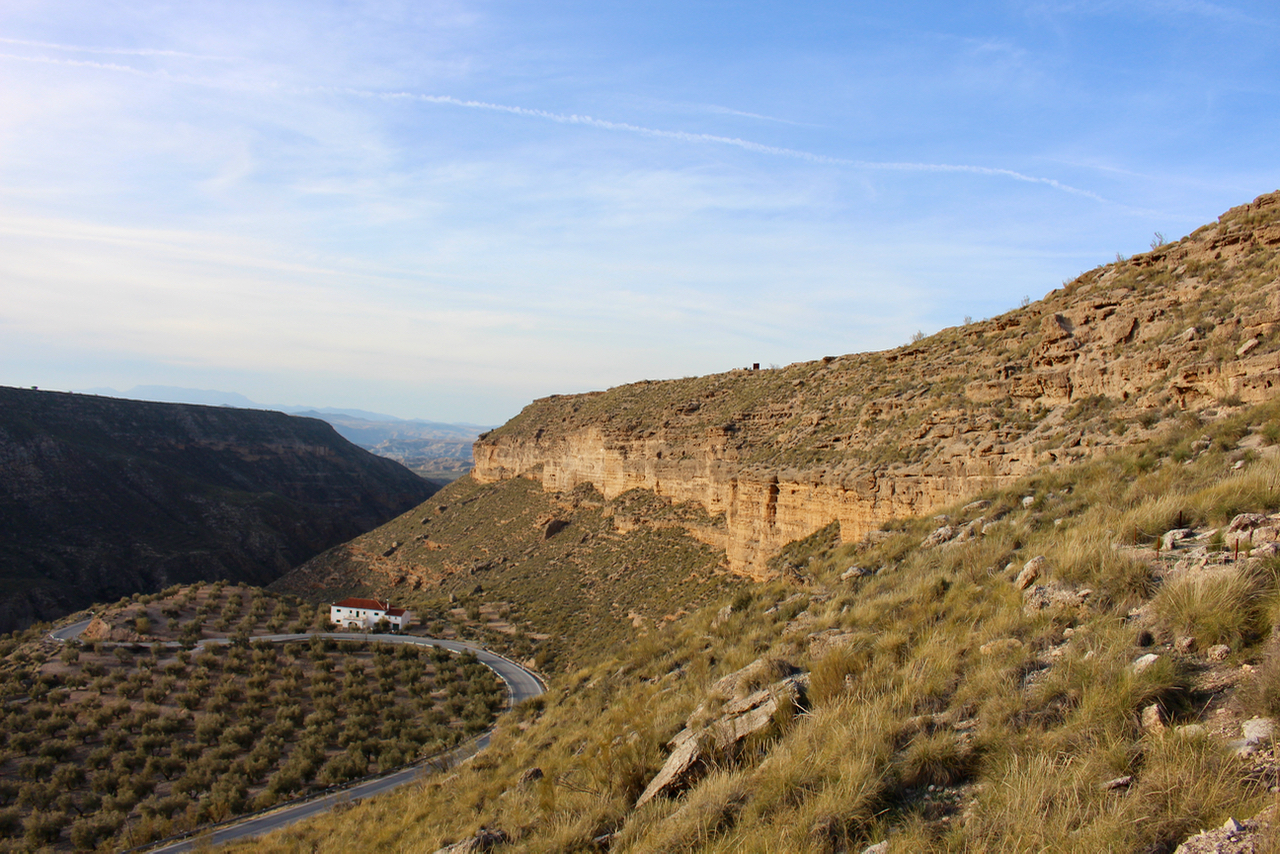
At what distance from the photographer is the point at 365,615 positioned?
124 feet

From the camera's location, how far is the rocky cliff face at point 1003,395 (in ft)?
39.6

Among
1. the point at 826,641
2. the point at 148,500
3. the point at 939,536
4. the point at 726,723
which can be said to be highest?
the point at 939,536

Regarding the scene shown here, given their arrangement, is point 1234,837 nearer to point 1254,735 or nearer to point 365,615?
point 1254,735

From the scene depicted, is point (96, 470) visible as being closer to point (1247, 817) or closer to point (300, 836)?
point (300, 836)

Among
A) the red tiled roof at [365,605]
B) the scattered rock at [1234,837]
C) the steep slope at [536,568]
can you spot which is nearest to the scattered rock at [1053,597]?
the scattered rock at [1234,837]

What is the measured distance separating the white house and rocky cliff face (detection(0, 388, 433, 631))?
25299 millimetres

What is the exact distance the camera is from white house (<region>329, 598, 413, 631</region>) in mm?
37156

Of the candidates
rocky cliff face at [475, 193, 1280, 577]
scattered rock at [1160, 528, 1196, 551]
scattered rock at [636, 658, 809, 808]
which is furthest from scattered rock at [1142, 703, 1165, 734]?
rocky cliff face at [475, 193, 1280, 577]

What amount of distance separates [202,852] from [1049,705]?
15945 mm

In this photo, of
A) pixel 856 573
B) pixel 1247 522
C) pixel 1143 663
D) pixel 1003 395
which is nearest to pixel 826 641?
pixel 1143 663

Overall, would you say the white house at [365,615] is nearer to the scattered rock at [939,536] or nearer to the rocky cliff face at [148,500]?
the rocky cliff face at [148,500]

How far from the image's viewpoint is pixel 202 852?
12.8 metres

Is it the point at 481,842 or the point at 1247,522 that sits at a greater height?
the point at 1247,522

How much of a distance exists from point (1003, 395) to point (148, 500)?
258ft
